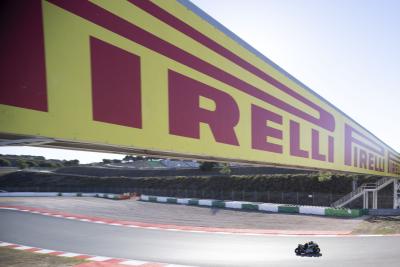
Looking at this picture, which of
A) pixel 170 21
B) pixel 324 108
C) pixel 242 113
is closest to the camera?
pixel 170 21

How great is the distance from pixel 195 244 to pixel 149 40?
46.6 feet

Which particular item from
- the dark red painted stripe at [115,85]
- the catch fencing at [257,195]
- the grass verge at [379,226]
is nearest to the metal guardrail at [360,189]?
the grass verge at [379,226]

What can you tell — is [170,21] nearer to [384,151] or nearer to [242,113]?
[242,113]

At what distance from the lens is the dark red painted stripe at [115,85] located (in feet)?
10.1

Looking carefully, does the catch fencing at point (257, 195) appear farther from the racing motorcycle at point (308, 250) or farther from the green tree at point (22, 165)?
the racing motorcycle at point (308, 250)

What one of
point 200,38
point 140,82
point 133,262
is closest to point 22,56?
point 140,82

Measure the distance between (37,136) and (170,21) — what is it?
2.24 metres

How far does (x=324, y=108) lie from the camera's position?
30.6 ft

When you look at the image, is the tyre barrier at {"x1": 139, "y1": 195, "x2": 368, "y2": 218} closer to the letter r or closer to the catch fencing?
the catch fencing

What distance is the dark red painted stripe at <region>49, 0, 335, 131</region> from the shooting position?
293cm

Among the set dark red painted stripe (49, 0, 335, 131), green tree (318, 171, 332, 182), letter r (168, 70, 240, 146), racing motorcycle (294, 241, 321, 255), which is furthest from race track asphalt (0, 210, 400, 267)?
green tree (318, 171, 332, 182)

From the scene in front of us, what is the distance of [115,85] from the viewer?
10.7ft

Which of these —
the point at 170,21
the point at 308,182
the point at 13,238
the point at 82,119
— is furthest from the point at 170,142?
the point at 308,182

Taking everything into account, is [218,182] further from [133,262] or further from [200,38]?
[200,38]
